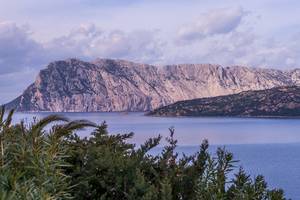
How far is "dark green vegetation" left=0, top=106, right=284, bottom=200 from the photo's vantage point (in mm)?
6168

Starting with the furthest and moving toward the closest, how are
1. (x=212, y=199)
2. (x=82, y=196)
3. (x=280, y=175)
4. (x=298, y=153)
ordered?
(x=298, y=153)
(x=280, y=175)
(x=82, y=196)
(x=212, y=199)

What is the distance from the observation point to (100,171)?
9.82 meters

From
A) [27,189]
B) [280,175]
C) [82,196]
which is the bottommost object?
[280,175]

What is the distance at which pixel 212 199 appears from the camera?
6.86m

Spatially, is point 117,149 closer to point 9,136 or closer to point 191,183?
point 191,183

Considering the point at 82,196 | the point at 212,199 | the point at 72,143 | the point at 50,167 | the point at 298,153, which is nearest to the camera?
the point at 50,167

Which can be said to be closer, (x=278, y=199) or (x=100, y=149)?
(x=278, y=199)

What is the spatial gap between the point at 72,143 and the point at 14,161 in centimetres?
425

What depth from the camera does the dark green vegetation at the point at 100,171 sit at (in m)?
6.17

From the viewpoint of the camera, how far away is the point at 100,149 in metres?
10.2

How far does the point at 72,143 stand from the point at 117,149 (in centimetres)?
105

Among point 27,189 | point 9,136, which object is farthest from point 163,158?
point 27,189

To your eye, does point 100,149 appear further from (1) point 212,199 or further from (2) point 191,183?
(1) point 212,199

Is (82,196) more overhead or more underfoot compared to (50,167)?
more underfoot
